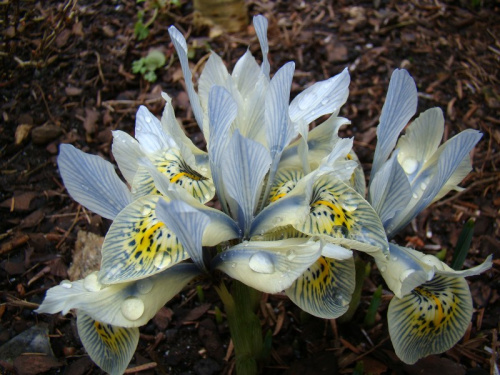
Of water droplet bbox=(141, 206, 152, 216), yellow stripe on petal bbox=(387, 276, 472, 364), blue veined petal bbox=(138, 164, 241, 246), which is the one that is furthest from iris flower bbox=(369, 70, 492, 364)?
water droplet bbox=(141, 206, 152, 216)

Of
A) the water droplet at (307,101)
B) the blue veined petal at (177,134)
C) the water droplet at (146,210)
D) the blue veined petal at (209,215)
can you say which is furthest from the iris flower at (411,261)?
the water droplet at (146,210)

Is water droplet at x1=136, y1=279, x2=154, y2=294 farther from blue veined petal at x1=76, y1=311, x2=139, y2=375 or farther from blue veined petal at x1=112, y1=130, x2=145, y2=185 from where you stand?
blue veined petal at x1=112, y1=130, x2=145, y2=185

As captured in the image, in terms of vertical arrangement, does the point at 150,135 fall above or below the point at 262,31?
below

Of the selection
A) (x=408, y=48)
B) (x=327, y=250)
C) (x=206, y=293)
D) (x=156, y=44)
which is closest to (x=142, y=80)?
(x=156, y=44)

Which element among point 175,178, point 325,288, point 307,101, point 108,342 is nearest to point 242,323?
point 325,288

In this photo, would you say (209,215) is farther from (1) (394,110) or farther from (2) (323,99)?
(1) (394,110)

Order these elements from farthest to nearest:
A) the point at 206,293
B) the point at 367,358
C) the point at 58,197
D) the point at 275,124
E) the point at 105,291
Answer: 1. the point at 58,197
2. the point at 206,293
3. the point at 367,358
4. the point at 275,124
5. the point at 105,291

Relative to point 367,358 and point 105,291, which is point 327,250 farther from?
point 367,358
